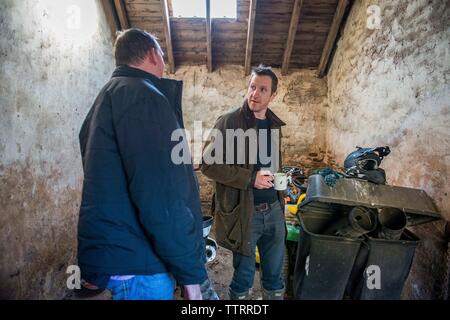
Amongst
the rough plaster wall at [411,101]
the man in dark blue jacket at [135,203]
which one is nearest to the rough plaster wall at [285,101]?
the rough plaster wall at [411,101]

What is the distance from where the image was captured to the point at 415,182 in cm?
211

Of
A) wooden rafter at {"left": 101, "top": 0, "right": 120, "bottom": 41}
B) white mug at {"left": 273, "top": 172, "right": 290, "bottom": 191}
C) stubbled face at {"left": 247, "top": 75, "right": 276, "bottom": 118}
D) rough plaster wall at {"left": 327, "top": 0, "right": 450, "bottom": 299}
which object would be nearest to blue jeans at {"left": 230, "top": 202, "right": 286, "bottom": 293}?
white mug at {"left": 273, "top": 172, "right": 290, "bottom": 191}

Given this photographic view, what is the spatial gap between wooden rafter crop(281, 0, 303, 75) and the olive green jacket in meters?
2.41

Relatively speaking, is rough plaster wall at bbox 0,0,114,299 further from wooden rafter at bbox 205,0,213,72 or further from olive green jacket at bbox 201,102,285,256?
wooden rafter at bbox 205,0,213,72

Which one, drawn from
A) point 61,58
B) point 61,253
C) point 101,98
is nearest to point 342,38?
point 61,58

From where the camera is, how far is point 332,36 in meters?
3.85

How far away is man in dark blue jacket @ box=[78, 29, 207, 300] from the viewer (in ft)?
2.85

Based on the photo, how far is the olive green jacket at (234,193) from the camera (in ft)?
5.44

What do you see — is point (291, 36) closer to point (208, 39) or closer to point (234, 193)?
point (208, 39)

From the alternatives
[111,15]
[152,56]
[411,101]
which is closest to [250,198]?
[152,56]

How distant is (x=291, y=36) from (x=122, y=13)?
236cm
